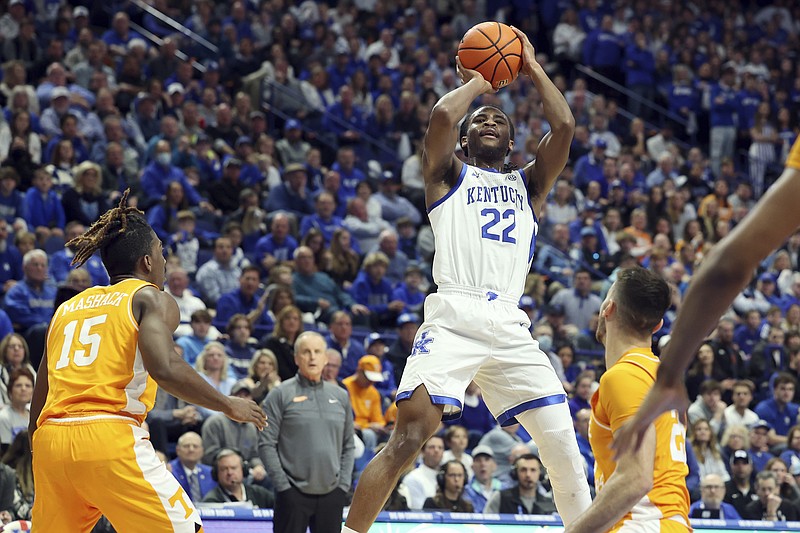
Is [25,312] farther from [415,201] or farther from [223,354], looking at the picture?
[415,201]

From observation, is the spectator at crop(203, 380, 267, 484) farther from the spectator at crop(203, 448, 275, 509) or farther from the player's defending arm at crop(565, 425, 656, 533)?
the player's defending arm at crop(565, 425, 656, 533)

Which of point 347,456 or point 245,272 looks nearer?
point 347,456

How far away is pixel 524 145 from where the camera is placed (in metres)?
17.8

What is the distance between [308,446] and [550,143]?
10.5ft

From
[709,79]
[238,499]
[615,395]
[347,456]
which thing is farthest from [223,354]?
[709,79]

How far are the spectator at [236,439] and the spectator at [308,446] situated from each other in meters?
1.28

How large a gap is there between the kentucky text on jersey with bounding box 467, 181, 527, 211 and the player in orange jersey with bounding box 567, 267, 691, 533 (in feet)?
4.90

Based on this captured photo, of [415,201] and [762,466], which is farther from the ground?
[415,201]

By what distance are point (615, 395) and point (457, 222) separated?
190cm

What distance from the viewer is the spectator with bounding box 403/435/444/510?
975 centimetres

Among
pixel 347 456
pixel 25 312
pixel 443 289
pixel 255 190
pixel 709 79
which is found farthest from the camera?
pixel 709 79

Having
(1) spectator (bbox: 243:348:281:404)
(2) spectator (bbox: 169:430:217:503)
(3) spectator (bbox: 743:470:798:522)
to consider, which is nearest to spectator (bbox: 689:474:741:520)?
(3) spectator (bbox: 743:470:798:522)

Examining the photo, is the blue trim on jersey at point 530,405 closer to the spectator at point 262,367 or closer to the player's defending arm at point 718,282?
the player's defending arm at point 718,282

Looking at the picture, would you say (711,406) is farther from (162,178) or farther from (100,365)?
(100,365)
